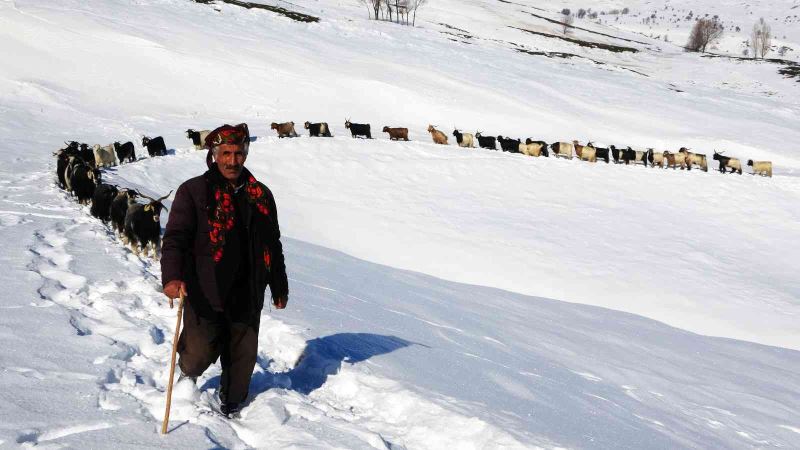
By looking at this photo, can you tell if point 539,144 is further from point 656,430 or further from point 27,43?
point 27,43

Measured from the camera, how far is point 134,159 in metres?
17.0

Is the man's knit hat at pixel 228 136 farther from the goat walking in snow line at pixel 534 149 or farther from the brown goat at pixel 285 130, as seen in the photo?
the goat walking in snow line at pixel 534 149

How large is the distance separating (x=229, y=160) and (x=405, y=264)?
855 cm

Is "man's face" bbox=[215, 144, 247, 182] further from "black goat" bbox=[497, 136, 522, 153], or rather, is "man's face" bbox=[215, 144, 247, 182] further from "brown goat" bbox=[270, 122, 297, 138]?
"black goat" bbox=[497, 136, 522, 153]

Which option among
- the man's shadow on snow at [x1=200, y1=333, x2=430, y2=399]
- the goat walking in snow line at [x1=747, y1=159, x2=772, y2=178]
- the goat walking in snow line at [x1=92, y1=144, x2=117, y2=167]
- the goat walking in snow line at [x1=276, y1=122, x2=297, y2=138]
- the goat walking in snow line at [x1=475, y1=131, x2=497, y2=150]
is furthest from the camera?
the goat walking in snow line at [x1=475, y1=131, x2=497, y2=150]

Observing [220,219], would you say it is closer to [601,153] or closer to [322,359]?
[322,359]

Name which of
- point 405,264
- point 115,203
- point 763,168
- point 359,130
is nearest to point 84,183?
point 115,203

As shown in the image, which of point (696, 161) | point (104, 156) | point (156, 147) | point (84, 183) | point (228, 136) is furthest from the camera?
point (696, 161)

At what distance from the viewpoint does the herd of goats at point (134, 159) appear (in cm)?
782

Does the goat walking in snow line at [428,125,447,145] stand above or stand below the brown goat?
above

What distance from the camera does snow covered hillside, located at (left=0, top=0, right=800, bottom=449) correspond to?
13.0ft

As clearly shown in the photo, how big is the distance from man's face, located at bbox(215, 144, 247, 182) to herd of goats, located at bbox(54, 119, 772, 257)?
3695 mm

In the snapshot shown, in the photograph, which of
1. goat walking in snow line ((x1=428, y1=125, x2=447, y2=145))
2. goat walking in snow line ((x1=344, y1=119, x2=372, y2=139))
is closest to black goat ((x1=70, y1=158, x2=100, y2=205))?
goat walking in snow line ((x1=344, y1=119, x2=372, y2=139))

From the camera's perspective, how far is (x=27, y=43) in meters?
28.7
